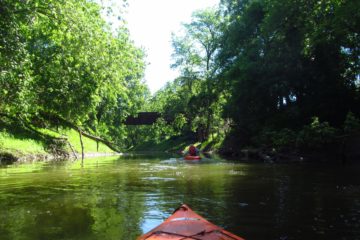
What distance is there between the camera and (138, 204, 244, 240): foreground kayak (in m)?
4.88

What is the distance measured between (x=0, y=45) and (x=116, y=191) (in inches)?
227

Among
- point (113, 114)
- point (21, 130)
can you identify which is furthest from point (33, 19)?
point (113, 114)

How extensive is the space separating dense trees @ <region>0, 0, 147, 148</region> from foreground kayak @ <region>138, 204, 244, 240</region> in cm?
843

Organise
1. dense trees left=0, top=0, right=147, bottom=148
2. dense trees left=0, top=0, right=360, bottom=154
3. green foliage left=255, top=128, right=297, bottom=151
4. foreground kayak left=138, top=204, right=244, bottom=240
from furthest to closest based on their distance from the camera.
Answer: green foliage left=255, top=128, right=297, bottom=151, dense trees left=0, top=0, right=360, bottom=154, dense trees left=0, top=0, right=147, bottom=148, foreground kayak left=138, top=204, right=244, bottom=240

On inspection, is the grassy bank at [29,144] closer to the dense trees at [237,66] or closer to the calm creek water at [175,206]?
the dense trees at [237,66]

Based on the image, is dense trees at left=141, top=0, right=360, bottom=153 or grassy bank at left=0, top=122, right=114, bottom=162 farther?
grassy bank at left=0, top=122, right=114, bottom=162

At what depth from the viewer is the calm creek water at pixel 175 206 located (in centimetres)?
671

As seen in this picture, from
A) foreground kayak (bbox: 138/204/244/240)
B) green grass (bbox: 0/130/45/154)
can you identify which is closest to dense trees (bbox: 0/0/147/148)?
green grass (bbox: 0/130/45/154)

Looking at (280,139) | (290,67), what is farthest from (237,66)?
(280,139)

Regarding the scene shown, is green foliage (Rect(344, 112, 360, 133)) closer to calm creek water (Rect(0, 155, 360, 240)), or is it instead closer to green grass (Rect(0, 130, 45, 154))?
calm creek water (Rect(0, 155, 360, 240))

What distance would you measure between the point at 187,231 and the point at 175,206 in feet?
12.6

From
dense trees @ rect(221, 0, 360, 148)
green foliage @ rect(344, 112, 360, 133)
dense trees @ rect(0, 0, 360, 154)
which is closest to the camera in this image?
A: dense trees @ rect(0, 0, 360, 154)

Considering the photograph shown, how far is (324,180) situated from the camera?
13.5 metres

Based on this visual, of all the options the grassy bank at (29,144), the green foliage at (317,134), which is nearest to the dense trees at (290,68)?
the green foliage at (317,134)
